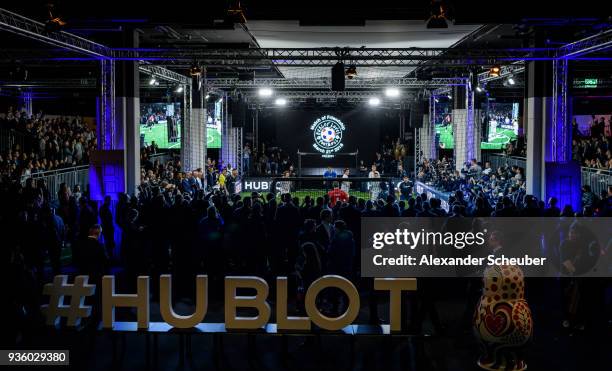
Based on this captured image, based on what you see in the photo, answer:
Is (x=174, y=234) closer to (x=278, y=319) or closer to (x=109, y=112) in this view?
(x=278, y=319)

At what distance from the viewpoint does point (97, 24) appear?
45.8ft

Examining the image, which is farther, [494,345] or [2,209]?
[2,209]

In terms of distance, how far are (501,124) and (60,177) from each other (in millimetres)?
22084

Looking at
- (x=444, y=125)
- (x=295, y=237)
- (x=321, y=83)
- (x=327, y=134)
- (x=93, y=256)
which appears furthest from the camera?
(x=327, y=134)

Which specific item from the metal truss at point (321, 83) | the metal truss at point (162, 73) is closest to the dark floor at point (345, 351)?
the metal truss at point (162, 73)

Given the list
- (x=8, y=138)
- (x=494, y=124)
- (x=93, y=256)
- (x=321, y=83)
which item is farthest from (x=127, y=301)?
(x=494, y=124)

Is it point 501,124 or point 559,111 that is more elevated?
point 501,124

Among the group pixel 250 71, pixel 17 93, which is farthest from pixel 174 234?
pixel 17 93

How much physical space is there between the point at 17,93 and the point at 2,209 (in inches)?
770

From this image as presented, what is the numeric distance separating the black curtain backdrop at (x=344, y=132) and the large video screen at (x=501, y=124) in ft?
19.1

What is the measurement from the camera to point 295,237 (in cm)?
1048

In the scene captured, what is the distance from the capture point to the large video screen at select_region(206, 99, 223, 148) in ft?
91.6

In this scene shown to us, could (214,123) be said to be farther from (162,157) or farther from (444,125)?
(444,125)

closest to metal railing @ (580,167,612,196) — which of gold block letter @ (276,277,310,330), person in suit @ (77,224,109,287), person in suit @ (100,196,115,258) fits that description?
gold block letter @ (276,277,310,330)
